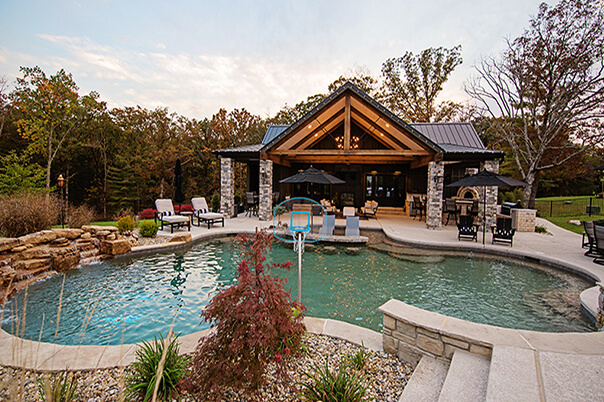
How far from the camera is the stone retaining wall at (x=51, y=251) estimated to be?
536 cm

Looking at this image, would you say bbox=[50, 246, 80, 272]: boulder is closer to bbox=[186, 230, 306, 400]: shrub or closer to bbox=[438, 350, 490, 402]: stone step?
bbox=[186, 230, 306, 400]: shrub

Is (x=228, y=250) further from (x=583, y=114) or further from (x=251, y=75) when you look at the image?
(x=583, y=114)

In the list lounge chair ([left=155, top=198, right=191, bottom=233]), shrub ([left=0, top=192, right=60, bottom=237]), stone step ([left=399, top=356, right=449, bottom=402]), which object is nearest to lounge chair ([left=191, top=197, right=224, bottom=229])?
lounge chair ([left=155, top=198, right=191, bottom=233])

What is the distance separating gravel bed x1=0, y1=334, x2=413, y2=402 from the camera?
2.34 m

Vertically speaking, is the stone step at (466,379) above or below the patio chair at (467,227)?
below

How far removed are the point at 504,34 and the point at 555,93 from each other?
425cm

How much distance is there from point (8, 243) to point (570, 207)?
2906 centimetres

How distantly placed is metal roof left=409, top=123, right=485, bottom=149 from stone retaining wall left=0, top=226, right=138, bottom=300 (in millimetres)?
14580

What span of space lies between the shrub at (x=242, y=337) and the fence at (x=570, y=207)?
2105 cm

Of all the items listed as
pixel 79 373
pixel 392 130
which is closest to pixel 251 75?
pixel 392 130

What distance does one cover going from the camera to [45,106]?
55.3ft

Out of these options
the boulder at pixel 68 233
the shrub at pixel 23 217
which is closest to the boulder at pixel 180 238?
the boulder at pixel 68 233

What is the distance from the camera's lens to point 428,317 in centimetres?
292

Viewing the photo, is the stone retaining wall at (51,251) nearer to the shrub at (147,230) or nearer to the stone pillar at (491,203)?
the shrub at (147,230)
